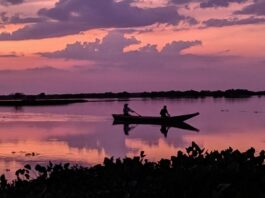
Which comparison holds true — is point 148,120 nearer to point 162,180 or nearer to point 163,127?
point 163,127

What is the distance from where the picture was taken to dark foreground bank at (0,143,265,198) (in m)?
7.27

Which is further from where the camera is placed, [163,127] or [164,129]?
[163,127]

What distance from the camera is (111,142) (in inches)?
1644

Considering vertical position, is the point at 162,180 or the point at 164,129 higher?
the point at 162,180

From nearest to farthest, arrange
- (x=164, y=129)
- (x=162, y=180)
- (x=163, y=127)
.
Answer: (x=162, y=180) → (x=164, y=129) → (x=163, y=127)

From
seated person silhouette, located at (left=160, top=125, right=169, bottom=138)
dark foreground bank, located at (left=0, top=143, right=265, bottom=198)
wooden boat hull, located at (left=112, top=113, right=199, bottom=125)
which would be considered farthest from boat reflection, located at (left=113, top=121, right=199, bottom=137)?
dark foreground bank, located at (left=0, top=143, right=265, bottom=198)

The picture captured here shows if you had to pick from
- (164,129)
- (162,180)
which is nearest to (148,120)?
(164,129)

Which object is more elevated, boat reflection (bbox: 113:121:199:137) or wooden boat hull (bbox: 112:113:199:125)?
wooden boat hull (bbox: 112:113:199:125)

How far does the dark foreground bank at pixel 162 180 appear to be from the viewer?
727 centimetres

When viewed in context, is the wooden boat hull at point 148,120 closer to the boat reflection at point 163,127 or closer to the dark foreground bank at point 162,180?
the boat reflection at point 163,127

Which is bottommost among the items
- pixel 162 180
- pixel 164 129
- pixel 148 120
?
pixel 164 129

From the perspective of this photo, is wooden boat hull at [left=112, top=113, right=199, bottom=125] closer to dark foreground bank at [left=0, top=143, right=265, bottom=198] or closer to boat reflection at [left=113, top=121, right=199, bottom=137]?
boat reflection at [left=113, top=121, right=199, bottom=137]

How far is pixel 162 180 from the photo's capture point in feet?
25.4

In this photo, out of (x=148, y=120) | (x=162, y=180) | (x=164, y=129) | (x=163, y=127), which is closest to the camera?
(x=162, y=180)
